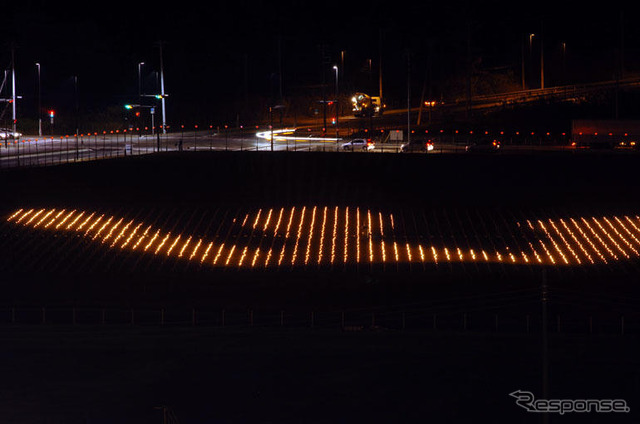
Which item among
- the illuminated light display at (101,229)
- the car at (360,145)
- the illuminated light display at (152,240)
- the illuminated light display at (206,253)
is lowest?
the illuminated light display at (206,253)

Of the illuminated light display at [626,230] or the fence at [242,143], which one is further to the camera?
the fence at [242,143]

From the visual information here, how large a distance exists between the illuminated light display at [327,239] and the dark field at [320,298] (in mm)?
183

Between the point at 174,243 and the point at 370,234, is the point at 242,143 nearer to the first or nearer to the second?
the point at 370,234

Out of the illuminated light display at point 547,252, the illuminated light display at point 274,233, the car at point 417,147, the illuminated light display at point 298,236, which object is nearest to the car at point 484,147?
the car at point 417,147

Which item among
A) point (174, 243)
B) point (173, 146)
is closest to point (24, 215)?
point (174, 243)

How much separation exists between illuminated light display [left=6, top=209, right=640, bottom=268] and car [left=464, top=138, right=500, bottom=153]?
14.8m

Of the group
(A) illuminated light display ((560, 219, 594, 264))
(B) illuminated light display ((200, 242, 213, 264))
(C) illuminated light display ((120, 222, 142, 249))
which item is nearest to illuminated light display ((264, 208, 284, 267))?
(B) illuminated light display ((200, 242, 213, 264))

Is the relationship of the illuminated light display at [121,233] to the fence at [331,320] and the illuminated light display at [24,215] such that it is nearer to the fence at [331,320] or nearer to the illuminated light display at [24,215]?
the illuminated light display at [24,215]

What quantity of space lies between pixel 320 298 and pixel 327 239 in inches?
252

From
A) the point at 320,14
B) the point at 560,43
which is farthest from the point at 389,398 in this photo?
the point at 320,14

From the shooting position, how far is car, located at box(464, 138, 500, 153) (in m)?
50.3

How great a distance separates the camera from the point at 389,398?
777 inches

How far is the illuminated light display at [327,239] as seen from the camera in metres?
31.3

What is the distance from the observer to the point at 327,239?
33.5 metres
